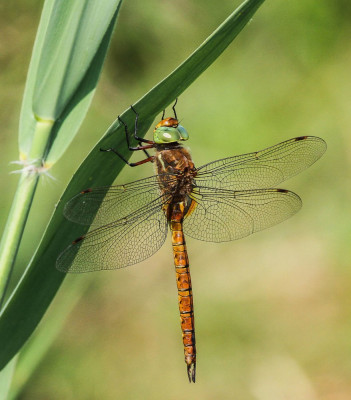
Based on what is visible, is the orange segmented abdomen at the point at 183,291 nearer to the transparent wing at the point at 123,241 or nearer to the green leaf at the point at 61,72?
the transparent wing at the point at 123,241

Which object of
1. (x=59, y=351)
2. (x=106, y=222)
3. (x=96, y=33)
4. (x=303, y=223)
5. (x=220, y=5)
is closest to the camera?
(x=96, y=33)

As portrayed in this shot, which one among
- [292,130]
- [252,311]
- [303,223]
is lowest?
Result: [252,311]

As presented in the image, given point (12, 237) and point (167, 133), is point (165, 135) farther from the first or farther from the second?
point (12, 237)

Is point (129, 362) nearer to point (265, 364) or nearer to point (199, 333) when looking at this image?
point (199, 333)

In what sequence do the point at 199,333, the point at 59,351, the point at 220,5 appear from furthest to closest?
1. the point at 220,5
2. the point at 199,333
3. the point at 59,351

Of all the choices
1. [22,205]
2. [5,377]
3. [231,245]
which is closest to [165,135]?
[22,205]

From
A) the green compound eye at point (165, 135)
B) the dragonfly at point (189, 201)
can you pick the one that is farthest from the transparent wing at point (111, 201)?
the green compound eye at point (165, 135)

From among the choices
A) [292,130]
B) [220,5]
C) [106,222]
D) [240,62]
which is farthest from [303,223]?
[106,222]

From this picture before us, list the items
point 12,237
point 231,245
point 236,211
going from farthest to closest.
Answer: point 231,245 < point 236,211 < point 12,237
